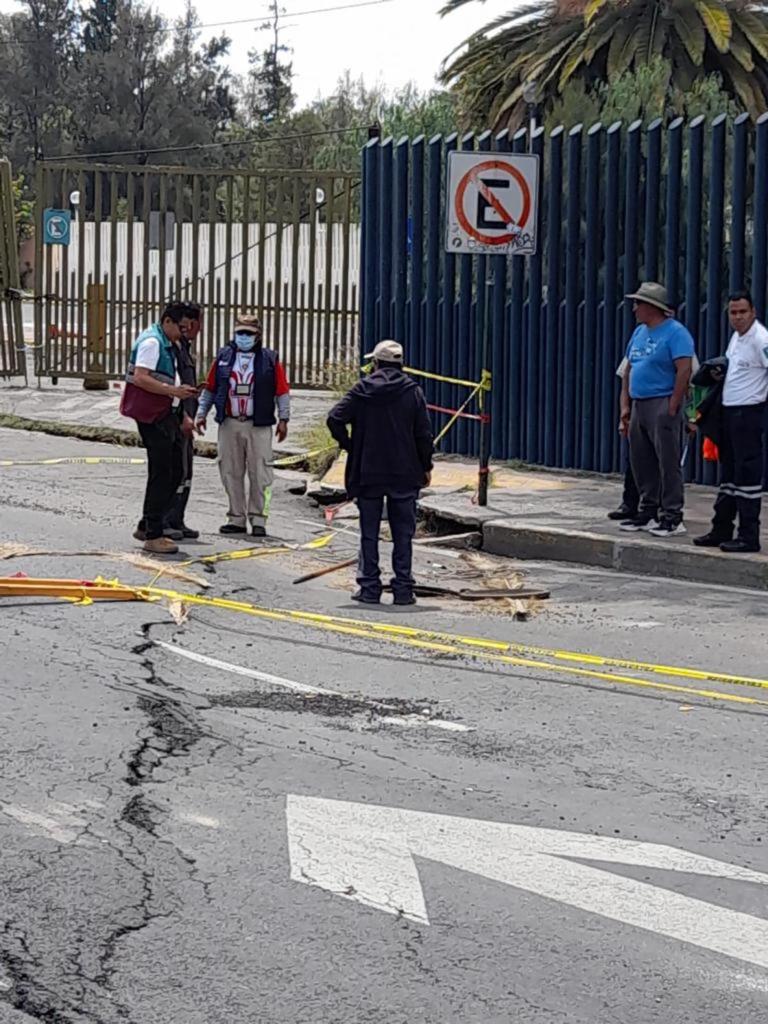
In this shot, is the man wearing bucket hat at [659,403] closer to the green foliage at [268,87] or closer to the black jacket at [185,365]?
the black jacket at [185,365]

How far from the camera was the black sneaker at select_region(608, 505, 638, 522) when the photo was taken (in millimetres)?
13172

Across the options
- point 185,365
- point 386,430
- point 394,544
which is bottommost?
point 394,544

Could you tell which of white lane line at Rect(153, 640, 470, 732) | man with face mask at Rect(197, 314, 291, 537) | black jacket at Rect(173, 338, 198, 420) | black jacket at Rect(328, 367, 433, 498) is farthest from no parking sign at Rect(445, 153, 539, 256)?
white lane line at Rect(153, 640, 470, 732)

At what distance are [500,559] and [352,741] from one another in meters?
5.56

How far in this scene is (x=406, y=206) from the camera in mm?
17750

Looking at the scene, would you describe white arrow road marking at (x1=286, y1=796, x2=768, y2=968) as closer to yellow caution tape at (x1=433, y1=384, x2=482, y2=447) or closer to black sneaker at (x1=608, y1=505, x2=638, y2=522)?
black sneaker at (x1=608, y1=505, x2=638, y2=522)

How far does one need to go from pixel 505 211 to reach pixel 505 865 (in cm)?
858

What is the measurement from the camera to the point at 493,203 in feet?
44.6

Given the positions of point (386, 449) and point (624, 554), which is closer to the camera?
point (386, 449)

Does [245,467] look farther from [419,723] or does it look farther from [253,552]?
[419,723]

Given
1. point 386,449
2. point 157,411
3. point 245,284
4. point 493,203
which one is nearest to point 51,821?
point 386,449

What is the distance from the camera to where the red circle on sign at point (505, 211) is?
13523mm

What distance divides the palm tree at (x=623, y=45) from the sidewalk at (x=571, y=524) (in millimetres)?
10921

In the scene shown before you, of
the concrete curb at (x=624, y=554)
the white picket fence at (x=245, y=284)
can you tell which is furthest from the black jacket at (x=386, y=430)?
the white picket fence at (x=245, y=284)
